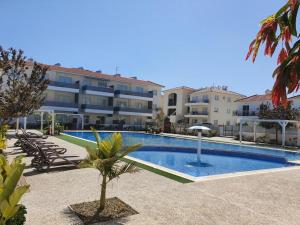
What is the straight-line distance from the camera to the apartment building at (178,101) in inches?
2505

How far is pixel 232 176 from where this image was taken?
1145cm

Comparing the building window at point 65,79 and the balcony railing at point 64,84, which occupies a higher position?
the building window at point 65,79

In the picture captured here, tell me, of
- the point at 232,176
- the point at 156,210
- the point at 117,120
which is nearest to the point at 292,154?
the point at 232,176

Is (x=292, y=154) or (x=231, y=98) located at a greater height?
(x=231, y=98)

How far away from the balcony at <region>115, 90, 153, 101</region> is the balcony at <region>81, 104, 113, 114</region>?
3314 mm

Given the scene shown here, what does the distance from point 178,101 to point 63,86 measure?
93.4ft

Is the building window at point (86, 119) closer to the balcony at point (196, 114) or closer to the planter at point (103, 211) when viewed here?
the balcony at point (196, 114)

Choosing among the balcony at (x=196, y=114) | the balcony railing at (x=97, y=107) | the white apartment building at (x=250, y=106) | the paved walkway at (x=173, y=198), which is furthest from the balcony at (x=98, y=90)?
the paved walkway at (x=173, y=198)

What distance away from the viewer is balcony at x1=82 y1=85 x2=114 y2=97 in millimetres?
48750

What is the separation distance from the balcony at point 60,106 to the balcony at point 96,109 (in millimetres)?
1563

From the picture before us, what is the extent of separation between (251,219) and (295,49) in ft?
19.6

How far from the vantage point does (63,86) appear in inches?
1805

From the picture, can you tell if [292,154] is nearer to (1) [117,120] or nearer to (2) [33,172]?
(2) [33,172]

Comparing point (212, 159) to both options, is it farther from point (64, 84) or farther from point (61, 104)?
point (64, 84)
